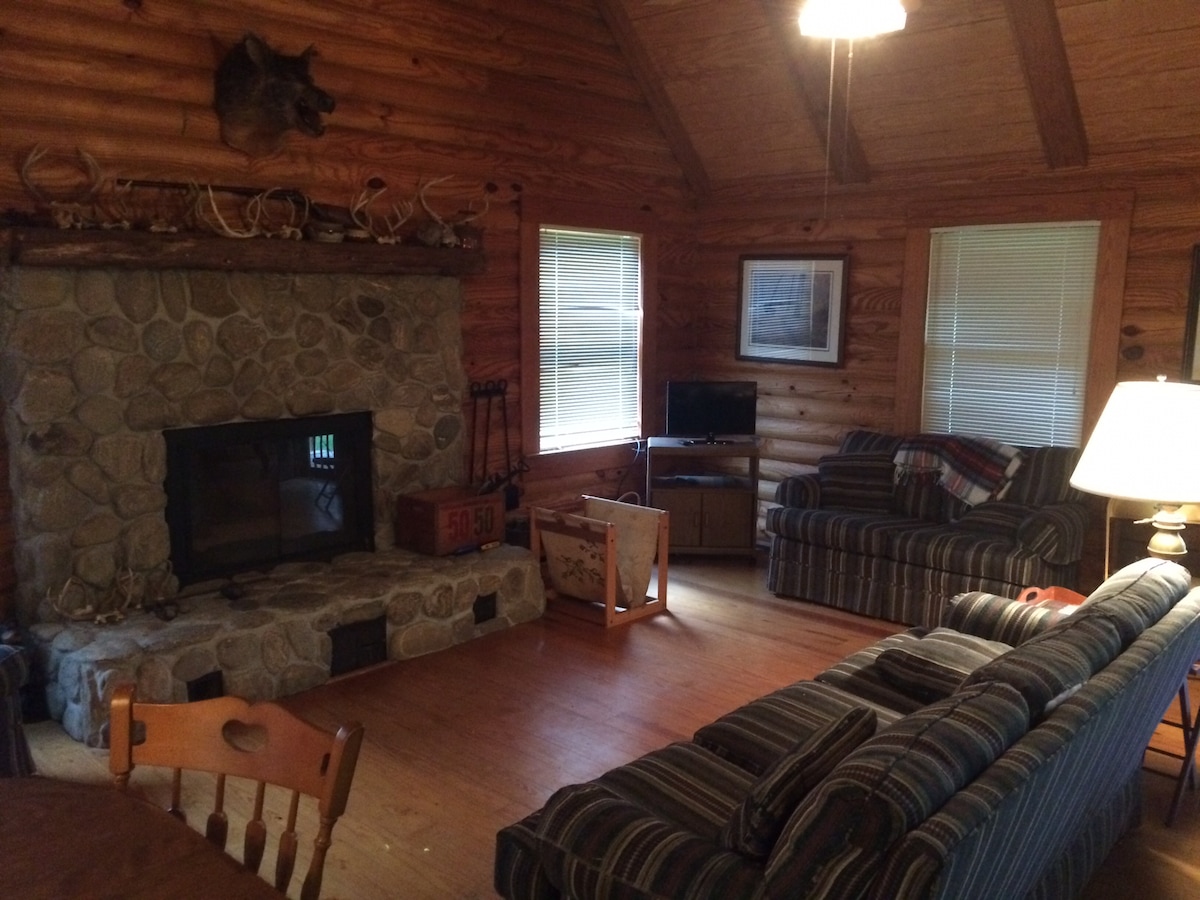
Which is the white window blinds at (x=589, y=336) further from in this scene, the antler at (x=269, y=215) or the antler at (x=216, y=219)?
the antler at (x=216, y=219)

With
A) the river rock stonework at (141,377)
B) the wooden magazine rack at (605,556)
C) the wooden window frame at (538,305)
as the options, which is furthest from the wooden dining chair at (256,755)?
the wooden window frame at (538,305)

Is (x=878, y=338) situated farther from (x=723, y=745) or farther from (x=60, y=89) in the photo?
(x=60, y=89)

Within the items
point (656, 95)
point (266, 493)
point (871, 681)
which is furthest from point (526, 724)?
point (656, 95)

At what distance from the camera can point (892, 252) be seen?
19.2 feet

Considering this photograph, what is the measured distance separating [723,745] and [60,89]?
11.0 feet

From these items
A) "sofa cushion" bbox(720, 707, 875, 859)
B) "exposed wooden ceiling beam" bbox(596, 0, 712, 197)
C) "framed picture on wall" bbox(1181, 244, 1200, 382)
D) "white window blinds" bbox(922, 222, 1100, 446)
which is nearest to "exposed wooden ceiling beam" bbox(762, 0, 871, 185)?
"white window blinds" bbox(922, 222, 1100, 446)

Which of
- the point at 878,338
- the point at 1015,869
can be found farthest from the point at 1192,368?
the point at 1015,869

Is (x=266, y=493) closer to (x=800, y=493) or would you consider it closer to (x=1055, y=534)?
(x=800, y=493)

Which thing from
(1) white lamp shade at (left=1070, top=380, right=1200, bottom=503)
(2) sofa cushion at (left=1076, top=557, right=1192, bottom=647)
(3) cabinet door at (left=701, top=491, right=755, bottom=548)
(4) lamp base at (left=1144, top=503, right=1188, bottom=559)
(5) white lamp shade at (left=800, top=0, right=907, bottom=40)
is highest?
(5) white lamp shade at (left=800, top=0, right=907, bottom=40)

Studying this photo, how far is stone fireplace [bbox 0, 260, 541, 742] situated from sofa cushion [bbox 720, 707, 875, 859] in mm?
2517

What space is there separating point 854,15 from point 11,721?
12.1 feet

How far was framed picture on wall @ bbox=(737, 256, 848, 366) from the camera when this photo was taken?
6.12 metres

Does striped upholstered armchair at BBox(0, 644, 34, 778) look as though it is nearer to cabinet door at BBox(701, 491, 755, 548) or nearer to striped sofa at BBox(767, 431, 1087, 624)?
striped sofa at BBox(767, 431, 1087, 624)

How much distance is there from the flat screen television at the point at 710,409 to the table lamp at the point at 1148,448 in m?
3.13
